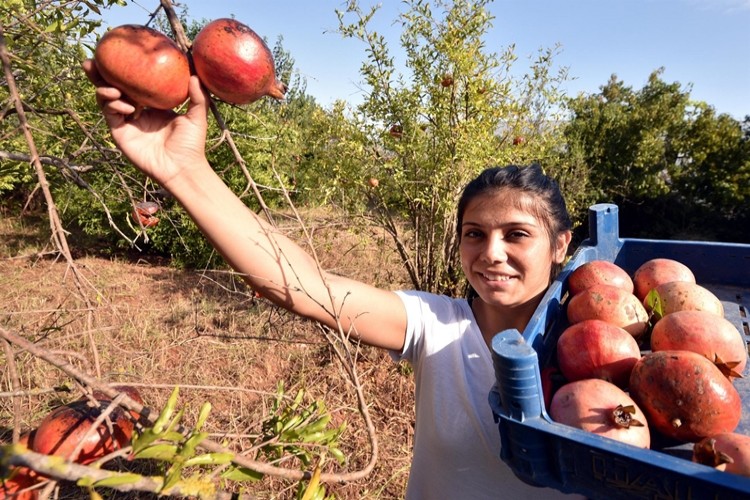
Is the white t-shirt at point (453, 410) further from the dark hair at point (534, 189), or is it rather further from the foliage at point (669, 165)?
the foliage at point (669, 165)

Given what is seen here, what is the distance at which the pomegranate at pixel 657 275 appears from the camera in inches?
54.7

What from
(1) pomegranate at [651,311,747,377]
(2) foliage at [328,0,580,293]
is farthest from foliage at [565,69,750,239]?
(1) pomegranate at [651,311,747,377]

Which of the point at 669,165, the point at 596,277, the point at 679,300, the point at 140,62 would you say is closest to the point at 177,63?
the point at 140,62

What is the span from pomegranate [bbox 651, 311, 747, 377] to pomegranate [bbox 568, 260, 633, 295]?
0.26 metres

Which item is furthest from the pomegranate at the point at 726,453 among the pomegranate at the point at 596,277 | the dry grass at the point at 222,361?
the dry grass at the point at 222,361

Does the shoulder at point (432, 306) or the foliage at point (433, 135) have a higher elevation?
the foliage at point (433, 135)

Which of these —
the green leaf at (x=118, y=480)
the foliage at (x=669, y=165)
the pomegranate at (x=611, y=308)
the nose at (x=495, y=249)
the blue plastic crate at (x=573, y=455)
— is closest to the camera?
the green leaf at (x=118, y=480)

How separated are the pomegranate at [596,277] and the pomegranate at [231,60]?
3.22ft

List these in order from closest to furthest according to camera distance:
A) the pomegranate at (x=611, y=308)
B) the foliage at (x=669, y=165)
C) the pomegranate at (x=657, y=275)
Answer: the pomegranate at (x=611, y=308) < the pomegranate at (x=657, y=275) < the foliage at (x=669, y=165)

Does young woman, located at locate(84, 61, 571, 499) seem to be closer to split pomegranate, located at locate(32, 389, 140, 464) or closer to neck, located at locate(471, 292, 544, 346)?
neck, located at locate(471, 292, 544, 346)

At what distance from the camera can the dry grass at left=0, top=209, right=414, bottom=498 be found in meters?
2.81

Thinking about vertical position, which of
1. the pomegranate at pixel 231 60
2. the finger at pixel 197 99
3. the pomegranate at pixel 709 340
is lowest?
the pomegranate at pixel 709 340

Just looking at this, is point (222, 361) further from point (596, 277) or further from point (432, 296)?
point (596, 277)

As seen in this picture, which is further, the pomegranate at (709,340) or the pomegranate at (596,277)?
the pomegranate at (596,277)
